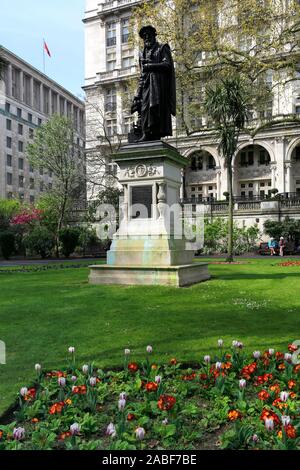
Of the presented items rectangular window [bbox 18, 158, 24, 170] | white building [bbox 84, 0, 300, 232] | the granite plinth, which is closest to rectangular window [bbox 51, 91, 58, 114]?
rectangular window [bbox 18, 158, 24, 170]

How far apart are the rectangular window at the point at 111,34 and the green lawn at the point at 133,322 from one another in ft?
207

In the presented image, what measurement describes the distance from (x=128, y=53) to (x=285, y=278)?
57.8 m

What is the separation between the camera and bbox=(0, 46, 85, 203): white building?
79.7m

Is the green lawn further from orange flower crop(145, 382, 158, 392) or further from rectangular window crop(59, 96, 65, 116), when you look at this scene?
rectangular window crop(59, 96, 65, 116)

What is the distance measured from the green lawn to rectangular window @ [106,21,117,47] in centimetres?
6308

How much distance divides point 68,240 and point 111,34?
146ft

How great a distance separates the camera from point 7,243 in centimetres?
3725

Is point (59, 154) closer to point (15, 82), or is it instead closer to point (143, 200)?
point (143, 200)

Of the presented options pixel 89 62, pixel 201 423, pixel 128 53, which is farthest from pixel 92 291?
pixel 89 62

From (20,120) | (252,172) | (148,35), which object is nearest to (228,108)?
(148,35)

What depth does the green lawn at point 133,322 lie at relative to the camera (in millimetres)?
5426

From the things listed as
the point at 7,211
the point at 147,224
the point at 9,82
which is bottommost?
the point at 147,224
